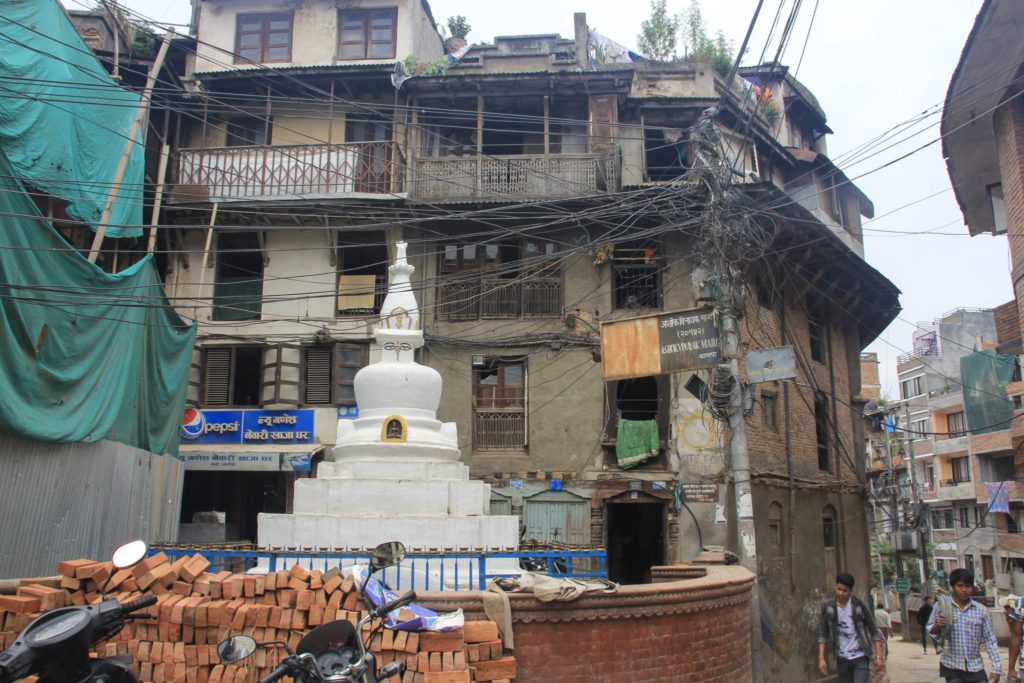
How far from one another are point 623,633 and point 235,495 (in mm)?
16944

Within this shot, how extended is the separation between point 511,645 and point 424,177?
1553 cm

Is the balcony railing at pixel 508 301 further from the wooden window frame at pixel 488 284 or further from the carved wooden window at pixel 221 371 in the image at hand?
the carved wooden window at pixel 221 371

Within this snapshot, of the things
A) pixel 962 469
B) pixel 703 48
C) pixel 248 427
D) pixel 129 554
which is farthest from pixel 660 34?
pixel 962 469

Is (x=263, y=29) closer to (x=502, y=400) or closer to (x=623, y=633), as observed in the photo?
(x=502, y=400)

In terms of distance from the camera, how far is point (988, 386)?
21.9m

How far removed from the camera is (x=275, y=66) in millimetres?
22719

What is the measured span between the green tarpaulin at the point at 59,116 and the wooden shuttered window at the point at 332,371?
18.8 feet

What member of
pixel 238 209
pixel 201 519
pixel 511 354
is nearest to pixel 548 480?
pixel 511 354

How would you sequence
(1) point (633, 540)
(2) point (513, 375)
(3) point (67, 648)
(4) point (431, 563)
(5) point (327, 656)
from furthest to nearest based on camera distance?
1. (1) point (633, 540)
2. (2) point (513, 375)
3. (4) point (431, 563)
4. (5) point (327, 656)
5. (3) point (67, 648)

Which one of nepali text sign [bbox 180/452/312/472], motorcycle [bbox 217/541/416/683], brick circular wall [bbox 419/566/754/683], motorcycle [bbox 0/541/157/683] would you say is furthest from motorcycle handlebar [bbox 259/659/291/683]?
nepali text sign [bbox 180/452/312/472]

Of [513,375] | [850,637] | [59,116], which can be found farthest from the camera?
[513,375]

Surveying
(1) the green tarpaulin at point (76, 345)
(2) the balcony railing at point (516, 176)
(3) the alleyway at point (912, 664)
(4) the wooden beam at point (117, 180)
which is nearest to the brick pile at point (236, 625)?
(1) the green tarpaulin at point (76, 345)

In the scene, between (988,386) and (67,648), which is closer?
(67,648)

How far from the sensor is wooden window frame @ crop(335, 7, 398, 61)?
23.0 metres
